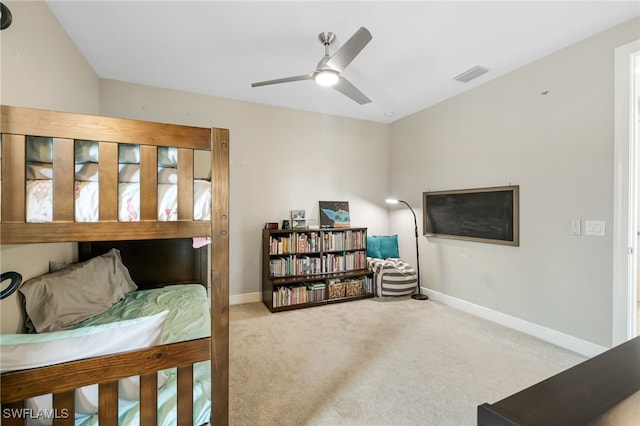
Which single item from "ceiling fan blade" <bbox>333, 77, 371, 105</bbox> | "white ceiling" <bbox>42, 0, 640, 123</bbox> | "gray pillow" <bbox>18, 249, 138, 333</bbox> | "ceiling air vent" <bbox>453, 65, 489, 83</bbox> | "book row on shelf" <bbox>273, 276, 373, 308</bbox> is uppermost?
"white ceiling" <bbox>42, 0, 640, 123</bbox>

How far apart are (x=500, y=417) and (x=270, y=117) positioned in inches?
150

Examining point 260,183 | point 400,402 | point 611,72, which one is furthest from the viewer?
point 260,183

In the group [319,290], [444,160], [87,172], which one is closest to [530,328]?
[444,160]

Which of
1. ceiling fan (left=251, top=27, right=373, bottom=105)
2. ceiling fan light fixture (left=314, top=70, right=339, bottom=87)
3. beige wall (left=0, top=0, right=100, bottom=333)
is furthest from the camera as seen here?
ceiling fan light fixture (left=314, top=70, right=339, bottom=87)

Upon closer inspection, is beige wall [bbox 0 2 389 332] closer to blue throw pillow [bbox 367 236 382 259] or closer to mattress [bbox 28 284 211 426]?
blue throw pillow [bbox 367 236 382 259]

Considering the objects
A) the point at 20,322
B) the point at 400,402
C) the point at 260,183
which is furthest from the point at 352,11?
the point at 20,322

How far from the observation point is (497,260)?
3020 mm

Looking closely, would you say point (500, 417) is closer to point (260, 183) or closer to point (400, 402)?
point (400, 402)

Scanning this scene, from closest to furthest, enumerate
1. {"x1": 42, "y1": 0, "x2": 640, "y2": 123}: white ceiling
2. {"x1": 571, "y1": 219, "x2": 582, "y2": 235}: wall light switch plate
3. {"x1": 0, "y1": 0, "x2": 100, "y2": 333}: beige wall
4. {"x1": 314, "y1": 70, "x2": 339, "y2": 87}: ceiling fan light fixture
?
{"x1": 0, "y1": 0, "x2": 100, "y2": 333}: beige wall, {"x1": 42, "y1": 0, "x2": 640, "y2": 123}: white ceiling, {"x1": 314, "y1": 70, "x2": 339, "y2": 87}: ceiling fan light fixture, {"x1": 571, "y1": 219, "x2": 582, "y2": 235}: wall light switch plate

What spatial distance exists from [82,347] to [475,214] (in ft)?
11.6

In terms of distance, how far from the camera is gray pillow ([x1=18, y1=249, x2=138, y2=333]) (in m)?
1.67

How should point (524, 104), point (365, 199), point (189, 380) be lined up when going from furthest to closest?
1. point (365, 199)
2. point (524, 104)
3. point (189, 380)

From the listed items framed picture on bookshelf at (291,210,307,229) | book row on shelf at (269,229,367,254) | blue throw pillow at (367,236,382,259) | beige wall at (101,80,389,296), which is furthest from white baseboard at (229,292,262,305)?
blue throw pillow at (367,236,382,259)

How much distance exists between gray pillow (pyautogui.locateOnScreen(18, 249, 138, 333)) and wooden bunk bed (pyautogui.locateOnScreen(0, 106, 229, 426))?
3.43 ft
